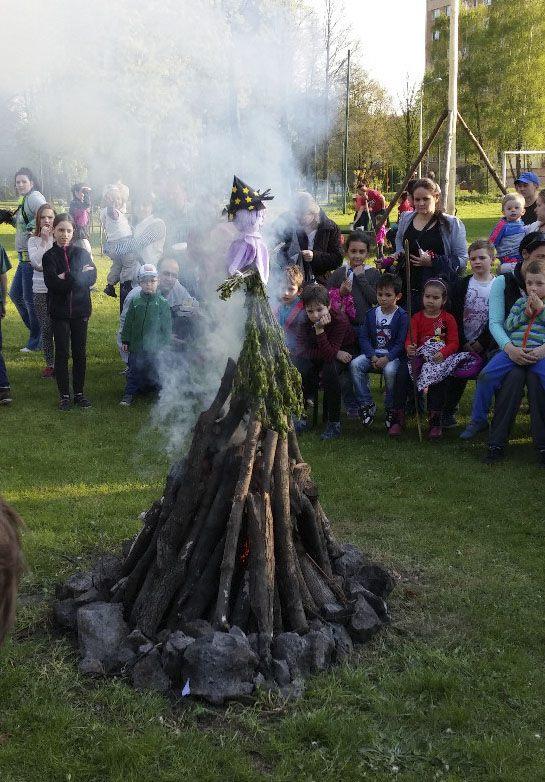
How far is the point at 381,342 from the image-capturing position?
8289 mm

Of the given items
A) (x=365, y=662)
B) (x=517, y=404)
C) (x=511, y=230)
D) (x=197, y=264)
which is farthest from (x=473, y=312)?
(x=365, y=662)

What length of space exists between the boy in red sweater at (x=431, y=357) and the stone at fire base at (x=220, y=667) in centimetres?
438

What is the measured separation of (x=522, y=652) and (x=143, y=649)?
1.91 meters

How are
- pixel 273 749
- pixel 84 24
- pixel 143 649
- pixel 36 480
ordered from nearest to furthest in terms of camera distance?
pixel 273 749
pixel 143 649
pixel 84 24
pixel 36 480

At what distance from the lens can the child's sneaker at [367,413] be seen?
8234mm

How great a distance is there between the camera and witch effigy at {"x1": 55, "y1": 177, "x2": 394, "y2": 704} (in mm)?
3987

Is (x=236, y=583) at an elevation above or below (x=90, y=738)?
above

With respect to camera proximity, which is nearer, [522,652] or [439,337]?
[522,652]

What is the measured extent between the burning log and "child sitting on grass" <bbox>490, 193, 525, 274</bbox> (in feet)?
19.1

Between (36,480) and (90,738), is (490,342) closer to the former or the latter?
(36,480)

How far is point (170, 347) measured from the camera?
9008 mm

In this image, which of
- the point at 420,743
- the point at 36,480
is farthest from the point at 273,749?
the point at 36,480

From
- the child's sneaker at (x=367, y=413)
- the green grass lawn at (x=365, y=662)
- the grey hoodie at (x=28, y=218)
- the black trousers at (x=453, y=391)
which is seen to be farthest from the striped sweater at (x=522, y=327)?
the grey hoodie at (x=28, y=218)

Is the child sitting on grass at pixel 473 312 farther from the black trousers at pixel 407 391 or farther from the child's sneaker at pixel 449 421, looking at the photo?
the black trousers at pixel 407 391
